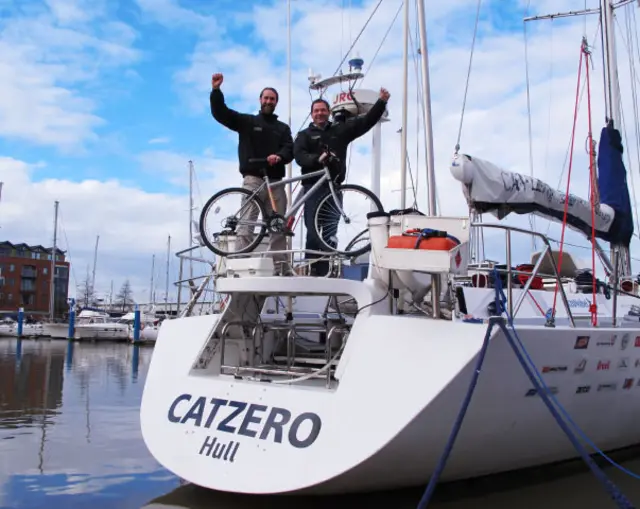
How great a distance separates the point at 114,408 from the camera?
9938mm

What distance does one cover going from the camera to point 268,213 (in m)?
6.33

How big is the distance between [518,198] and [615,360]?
252 cm

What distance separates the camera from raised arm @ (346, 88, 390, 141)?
6.47 m

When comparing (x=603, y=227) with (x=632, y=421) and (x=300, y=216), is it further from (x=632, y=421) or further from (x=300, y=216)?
(x=300, y=216)

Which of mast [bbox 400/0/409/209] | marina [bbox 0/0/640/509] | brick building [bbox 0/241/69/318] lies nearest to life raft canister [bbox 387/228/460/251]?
marina [bbox 0/0/640/509]

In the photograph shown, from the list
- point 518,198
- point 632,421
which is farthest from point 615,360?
point 518,198

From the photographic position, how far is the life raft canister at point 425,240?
4535 millimetres

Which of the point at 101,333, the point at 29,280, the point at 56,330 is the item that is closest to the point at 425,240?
the point at 101,333

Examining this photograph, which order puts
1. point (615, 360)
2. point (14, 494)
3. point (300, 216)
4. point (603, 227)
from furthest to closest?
point (603, 227)
point (300, 216)
point (615, 360)
point (14, 494)

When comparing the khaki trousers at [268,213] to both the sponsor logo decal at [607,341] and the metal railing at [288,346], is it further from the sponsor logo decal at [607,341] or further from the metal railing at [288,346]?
the sponsor logo decal at [607,341]

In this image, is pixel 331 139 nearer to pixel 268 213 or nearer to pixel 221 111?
pixel 268 213

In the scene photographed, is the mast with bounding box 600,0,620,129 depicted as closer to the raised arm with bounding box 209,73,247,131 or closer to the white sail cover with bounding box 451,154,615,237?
the white sail cover with bounding box 451,154,615,237

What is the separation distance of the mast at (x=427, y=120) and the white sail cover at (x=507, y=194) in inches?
11.7

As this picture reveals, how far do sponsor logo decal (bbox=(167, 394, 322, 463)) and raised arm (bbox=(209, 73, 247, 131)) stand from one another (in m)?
2.84
